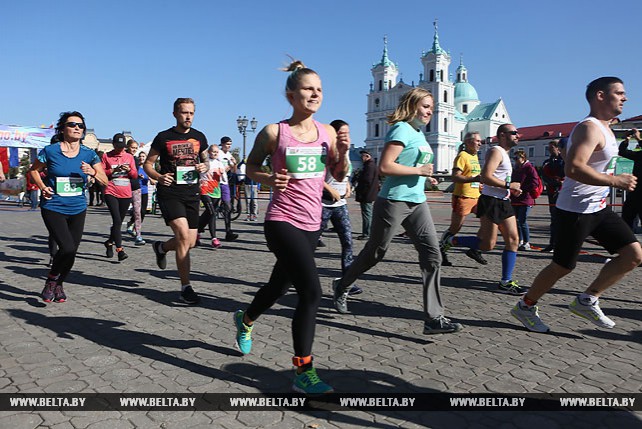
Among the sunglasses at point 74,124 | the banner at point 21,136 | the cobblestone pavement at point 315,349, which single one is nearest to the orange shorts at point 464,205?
the cobblestone pavement at point 315,349

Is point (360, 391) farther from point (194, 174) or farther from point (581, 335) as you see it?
point (194, 174)

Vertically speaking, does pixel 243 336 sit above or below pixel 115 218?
below

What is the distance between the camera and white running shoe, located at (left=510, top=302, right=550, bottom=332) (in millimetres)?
4430

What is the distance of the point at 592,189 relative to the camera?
4207mm

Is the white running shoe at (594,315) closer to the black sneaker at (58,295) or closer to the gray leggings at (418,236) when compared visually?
the gray leggings at (418,236)

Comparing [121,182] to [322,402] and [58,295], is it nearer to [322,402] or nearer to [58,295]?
[58,295]

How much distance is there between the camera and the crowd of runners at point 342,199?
3.21 meters

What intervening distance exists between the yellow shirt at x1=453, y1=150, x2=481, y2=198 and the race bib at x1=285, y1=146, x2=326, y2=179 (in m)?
4.18

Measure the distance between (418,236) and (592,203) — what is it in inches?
55.9

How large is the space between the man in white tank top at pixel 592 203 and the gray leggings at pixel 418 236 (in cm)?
87

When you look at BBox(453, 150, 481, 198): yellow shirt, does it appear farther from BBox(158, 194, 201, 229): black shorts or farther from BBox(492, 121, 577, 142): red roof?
BBox(492, 121, 577, 142): red roof

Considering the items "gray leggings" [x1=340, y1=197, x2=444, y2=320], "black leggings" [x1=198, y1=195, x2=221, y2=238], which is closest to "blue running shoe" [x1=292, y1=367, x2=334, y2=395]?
"gray leggings" [x1=340, y1=197, x2=444, y2=320]

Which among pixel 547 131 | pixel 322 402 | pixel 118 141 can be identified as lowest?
pixel 322 402

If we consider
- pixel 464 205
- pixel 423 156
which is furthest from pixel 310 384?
pixel 464 205
